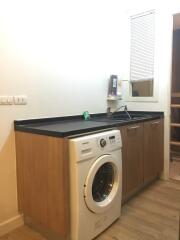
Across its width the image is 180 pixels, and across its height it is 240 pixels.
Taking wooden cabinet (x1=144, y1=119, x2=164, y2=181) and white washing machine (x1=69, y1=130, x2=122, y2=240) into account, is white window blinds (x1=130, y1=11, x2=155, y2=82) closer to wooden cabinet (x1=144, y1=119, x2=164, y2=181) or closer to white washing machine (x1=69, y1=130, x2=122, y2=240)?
wooden cabinet (x1=144, y1=119, x2=164, y2=181)

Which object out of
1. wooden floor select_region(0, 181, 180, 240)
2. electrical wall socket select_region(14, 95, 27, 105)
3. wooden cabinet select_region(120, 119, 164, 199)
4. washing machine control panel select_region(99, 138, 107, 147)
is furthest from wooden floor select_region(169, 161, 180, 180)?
electrical wall socket select_region(14, 95, 27, 105)

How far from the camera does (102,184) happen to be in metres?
2.01

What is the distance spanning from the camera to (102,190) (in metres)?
2.01

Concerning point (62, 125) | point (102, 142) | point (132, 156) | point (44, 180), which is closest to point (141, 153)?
point (132, 156)

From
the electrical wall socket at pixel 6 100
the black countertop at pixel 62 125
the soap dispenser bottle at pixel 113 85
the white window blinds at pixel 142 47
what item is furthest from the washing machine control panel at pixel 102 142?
the white window blinds at pixel 142 47

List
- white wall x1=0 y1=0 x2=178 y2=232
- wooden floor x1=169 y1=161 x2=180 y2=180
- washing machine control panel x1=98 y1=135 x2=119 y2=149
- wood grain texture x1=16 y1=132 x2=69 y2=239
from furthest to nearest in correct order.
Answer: wooden floor x1=169 y1=161 x2=180 y2=180 < white wall x1=0 y1=0 x2=178 y2=232 < washing machine control panel x1=98 y1=135 x2=119 y2=149 < wood grain texture x1=16 y1=132 x2=69 y2=239

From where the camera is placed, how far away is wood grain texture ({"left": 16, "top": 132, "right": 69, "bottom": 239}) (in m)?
1.65

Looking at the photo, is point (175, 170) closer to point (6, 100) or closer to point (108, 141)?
point (108, 141)

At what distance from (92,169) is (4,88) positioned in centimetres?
98

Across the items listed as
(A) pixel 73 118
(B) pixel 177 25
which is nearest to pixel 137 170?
(A) pixel 73 118

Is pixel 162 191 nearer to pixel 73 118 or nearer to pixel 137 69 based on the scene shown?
pixel 73 118

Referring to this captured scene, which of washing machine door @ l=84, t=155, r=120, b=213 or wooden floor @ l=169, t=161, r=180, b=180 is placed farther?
wooden floor @ l=169, t=161, r=180, b=180

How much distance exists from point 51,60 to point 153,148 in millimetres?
1608

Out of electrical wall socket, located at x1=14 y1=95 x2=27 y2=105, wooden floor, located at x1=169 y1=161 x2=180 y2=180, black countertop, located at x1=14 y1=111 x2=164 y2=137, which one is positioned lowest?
wooden floor, located at x1=169 y1=161 x2=180 y2=180
